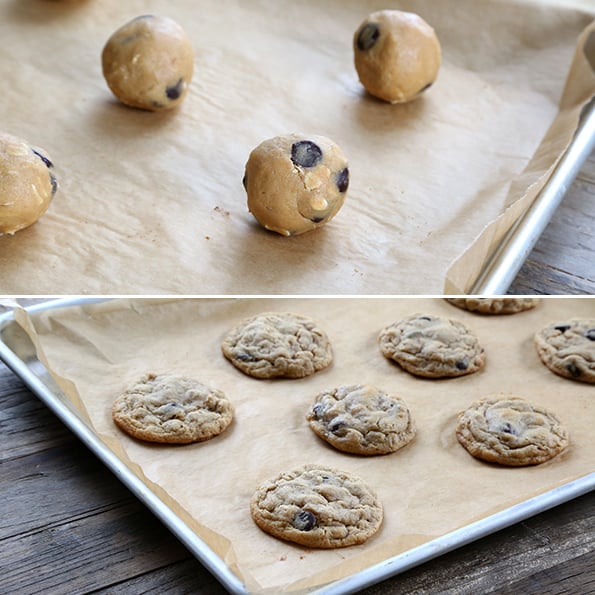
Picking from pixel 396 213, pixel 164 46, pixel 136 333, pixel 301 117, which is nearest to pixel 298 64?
pixel 301 117

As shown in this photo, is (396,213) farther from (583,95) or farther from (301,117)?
(583,95)

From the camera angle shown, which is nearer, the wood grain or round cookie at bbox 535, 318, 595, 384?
the wood grain

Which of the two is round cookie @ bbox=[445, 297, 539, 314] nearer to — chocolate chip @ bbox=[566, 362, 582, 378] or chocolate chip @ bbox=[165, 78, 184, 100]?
chocolate chip @ bbox=[566, 362, 582, 378]

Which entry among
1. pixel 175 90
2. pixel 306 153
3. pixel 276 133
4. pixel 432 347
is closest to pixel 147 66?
pixel 175 90

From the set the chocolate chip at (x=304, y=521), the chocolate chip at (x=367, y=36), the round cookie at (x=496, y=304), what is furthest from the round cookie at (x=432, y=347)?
the chocolate chip at (x=367, y=36)

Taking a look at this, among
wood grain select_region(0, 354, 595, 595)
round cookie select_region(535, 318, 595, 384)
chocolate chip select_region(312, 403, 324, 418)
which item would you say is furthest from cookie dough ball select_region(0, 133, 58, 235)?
round cookie select_region(535, 318, 595, 384)

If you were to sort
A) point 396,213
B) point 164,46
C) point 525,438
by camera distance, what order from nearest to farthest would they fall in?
point 525,438
point 396,213
point 164,46
